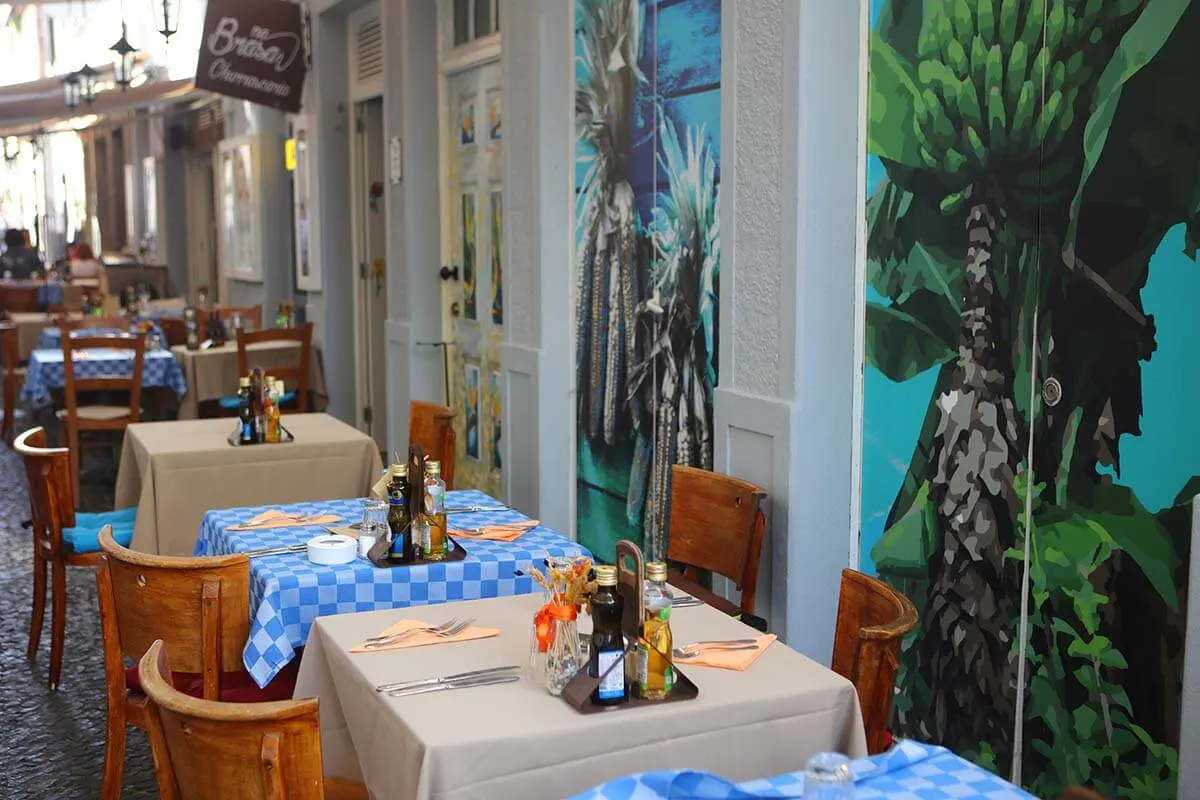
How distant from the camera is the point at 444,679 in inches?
95.1

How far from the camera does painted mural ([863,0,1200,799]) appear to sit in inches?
114

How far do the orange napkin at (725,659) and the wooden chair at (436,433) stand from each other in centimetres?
226

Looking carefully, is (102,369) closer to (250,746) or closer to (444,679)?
(444,679)

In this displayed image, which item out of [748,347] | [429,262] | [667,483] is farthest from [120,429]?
[748,347]

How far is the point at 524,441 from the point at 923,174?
8.54 ft

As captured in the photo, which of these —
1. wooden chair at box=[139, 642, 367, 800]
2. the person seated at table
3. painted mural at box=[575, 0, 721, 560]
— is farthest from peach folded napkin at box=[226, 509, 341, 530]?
the person seated at table

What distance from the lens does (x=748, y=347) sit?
4055 millimetres

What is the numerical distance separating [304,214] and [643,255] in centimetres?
495

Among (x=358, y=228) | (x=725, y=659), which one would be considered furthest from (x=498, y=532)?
(x=358, y=228)

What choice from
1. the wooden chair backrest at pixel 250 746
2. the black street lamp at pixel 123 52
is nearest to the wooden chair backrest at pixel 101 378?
the black street lamp at pixel 123 52

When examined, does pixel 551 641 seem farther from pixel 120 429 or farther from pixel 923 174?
pixel 120 429

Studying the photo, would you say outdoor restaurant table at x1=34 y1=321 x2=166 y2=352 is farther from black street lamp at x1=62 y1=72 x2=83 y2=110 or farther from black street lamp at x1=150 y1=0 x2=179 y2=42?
black street lamp at x1=62 y1=72 x2=83 y2=110

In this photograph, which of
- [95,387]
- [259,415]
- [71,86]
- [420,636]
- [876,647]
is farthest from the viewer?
[71,86]

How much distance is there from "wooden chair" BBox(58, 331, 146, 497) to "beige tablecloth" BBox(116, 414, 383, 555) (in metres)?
2.17
